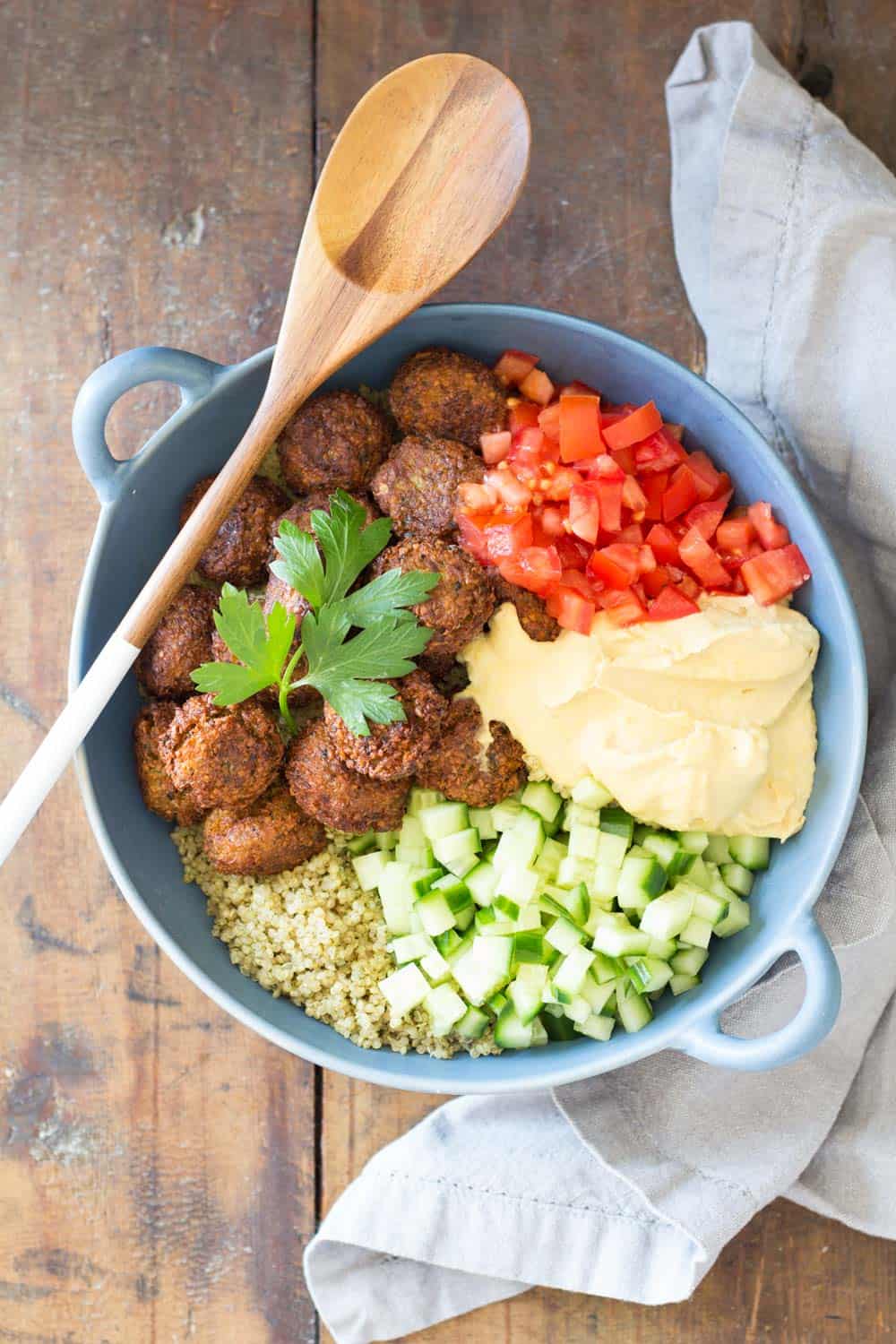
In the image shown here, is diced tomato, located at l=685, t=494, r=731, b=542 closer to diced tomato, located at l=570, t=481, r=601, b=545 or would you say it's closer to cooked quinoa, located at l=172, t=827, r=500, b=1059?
diced tomato, located at l=570, t=481, r=601, b=545

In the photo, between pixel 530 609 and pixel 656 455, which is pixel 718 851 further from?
pixel 656 455

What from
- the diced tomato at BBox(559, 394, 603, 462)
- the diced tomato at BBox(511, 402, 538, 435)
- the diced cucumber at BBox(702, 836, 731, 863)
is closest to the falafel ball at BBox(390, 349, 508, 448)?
the diced tomato at BBox(511, 402, 538, 435)

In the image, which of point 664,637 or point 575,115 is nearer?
point 664,637

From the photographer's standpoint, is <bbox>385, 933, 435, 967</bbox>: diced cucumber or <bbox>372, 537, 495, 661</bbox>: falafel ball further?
<bbox>385, 933, 435, 967</bbox>: diced cucumber

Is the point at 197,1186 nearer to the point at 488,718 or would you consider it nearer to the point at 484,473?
the point at 488,718

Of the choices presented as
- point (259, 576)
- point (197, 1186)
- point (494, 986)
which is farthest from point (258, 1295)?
point (259, 576)
